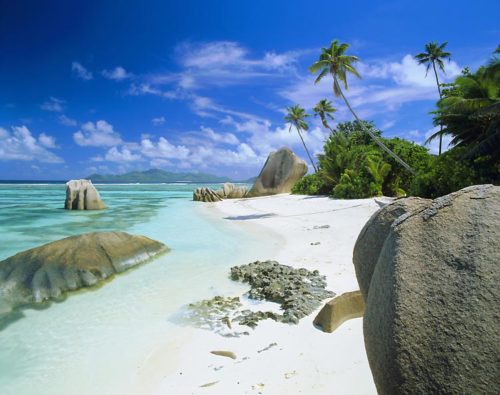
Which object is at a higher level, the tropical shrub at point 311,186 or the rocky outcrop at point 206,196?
the tropical shrub at point 311,186

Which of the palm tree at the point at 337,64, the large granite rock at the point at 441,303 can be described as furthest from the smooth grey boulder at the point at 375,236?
the palm tree at the point at 337,64

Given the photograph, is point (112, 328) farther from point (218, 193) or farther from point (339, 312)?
point (218, 193)

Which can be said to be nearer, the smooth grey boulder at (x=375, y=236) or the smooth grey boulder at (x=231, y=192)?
the smooth grey boulder at (x=375, y=236)

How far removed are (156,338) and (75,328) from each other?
145cm

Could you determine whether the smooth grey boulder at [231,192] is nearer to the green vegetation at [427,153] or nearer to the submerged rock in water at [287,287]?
the green vegetation at [427,153]

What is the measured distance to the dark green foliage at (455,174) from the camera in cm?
1480

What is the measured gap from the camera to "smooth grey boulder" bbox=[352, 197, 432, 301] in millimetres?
3180

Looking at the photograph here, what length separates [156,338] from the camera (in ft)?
16.6

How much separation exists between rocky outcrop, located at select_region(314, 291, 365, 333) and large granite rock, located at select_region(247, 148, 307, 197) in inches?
1243

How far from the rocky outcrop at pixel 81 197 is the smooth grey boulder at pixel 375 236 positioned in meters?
25.4

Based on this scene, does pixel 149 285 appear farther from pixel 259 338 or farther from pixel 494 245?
pixel 494 245

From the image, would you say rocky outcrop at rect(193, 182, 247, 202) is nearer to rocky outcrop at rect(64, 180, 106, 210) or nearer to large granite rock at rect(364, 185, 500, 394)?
rocky outcrop at rect(64, 180, 106, 210)

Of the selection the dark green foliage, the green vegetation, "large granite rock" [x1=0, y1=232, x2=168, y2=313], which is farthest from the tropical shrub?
"large granite rock" [x1=0, y1=232, x2=168, y2=313]

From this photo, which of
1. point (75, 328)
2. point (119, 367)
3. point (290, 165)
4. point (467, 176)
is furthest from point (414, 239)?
point (290, 165)
